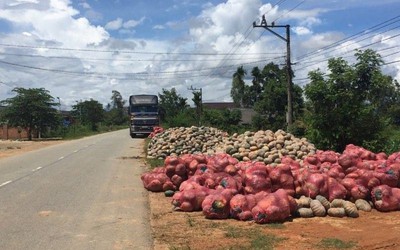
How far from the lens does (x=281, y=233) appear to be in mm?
8125

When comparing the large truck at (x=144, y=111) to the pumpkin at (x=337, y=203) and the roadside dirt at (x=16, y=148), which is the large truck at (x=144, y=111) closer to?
the roadside dirt at (x=16, y=148)

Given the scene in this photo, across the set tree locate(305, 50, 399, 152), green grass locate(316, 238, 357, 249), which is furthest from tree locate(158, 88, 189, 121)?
green grass locate(316, 238, 357, 249)

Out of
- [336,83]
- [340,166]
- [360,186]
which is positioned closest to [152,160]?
[336,83]

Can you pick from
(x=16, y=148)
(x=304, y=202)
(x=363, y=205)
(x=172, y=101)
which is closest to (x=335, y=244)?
(x=304, y=202)

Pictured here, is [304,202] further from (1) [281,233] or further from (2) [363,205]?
(1) [281,233]

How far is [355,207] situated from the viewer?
9648mm

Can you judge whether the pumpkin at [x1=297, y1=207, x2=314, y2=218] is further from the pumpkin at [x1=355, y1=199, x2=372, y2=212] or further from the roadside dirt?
the roadside dirt

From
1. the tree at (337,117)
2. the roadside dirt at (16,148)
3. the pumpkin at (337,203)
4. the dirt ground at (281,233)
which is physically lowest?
the dirt ground at (281,233)

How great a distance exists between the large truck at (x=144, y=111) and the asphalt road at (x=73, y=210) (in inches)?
1117

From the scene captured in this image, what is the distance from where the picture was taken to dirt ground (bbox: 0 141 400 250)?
283 inches

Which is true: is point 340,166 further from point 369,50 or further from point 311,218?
point 369,50

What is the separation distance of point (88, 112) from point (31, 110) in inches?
1994

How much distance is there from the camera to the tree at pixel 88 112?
106106 millimetres

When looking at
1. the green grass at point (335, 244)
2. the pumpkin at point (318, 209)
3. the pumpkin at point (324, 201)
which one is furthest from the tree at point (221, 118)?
the green grass at point (335, 244)
